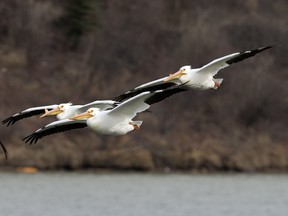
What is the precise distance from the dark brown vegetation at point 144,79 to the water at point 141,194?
134 cm

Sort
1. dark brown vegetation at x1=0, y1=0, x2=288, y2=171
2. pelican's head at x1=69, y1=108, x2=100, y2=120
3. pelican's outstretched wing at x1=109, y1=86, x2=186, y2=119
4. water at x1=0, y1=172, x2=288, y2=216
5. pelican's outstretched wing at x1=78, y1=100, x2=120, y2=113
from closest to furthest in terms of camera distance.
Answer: pelican's outstretched wing at x1=109, y1=86, x2=186, y2=119 → pelican's head at x1=69, y1=108, x2=100, y2=120 → pelican's outstretched wing at x1=78, y1=100, x2=120, y2=113 → water at x1=0, y1=172, x2=288, y2=216 → dark brown vegetation at x1=0, y1=0, x2=288, y2=171

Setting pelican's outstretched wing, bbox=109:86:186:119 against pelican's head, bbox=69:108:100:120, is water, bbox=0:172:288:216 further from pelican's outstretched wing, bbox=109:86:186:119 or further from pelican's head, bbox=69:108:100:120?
pelican's outstretched wing, bbox=109:86:186:119

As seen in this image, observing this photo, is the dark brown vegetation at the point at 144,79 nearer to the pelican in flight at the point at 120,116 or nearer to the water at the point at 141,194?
the water at the point at 141,194

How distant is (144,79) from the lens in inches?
1884

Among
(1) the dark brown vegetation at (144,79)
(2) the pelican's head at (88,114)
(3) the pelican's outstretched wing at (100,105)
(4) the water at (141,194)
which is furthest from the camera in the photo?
(1) the dark brown vegetation at (144,79)

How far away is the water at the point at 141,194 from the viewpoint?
99.2 ft

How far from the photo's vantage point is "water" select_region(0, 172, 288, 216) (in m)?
→ 30.2

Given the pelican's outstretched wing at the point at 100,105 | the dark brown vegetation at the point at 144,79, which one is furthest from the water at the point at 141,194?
the pelican's outstretched wing at the point at 100,105

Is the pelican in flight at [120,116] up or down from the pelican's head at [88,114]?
down

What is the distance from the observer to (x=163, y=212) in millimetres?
30250

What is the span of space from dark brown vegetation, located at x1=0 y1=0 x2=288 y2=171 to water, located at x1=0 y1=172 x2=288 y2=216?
134 cm

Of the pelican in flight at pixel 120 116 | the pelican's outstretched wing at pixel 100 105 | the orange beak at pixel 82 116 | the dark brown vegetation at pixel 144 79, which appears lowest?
the pelican in flight at pixel 120 116

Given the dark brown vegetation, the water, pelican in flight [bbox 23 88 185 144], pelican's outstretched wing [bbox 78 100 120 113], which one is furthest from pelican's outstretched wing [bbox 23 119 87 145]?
the dark brown vegetation

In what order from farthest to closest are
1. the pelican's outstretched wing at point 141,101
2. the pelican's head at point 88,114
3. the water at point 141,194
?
the water at point 141,194
the pelican's head at point 88,114
the pelican's outstretched wing at point 141,101
